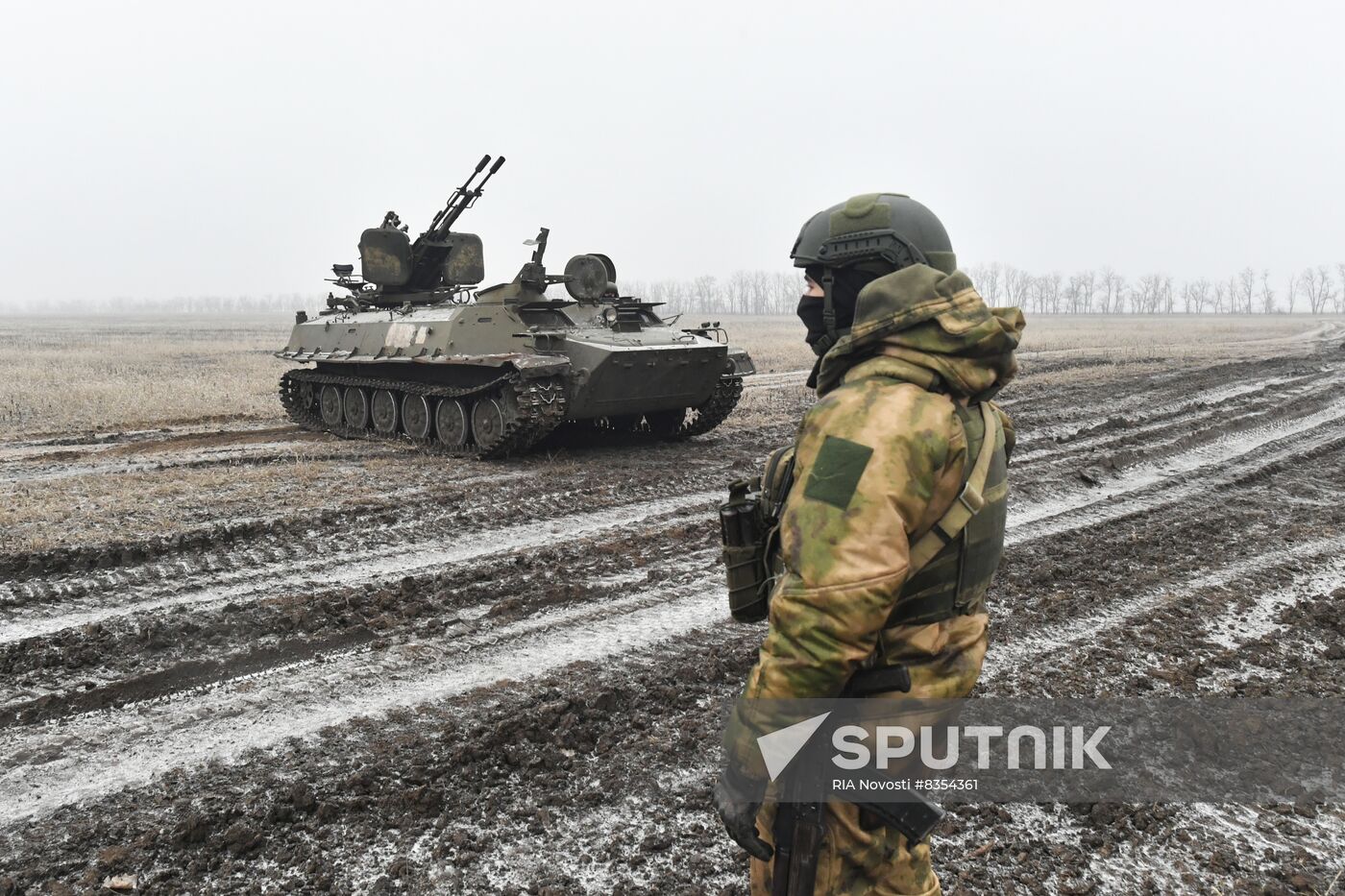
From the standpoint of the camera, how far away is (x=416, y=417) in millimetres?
12305

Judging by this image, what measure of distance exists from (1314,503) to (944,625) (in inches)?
322

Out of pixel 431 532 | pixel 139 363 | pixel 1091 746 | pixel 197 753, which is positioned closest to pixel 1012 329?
pixel 1091 746

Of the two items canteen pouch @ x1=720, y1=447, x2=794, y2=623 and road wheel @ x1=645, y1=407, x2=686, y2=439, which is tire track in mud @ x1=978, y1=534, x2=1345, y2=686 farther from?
road wheel @ x1=645, y1=407, x2=686, y2=439

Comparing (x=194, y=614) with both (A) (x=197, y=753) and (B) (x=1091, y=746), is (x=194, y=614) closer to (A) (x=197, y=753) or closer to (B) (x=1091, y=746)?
(A) (x=197, y=753)

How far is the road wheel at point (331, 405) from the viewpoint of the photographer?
1372 cm

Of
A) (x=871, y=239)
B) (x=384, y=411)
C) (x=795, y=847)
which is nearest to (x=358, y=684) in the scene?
(x=795, y=847)

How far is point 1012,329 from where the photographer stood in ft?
6.53

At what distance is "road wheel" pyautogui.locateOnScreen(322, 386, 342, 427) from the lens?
13.7 m

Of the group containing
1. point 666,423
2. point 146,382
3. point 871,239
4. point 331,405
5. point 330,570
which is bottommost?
point 330,570

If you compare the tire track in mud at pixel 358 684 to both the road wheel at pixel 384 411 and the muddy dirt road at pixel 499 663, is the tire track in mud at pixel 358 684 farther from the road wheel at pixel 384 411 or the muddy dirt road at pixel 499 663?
the road wheel at pixel 384 411

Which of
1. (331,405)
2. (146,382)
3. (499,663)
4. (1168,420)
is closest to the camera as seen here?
(499,663)

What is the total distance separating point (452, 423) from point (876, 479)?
1031 cm

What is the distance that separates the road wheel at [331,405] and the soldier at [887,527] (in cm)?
1251

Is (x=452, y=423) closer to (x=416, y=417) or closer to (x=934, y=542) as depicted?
→ (x=416, y=417)
